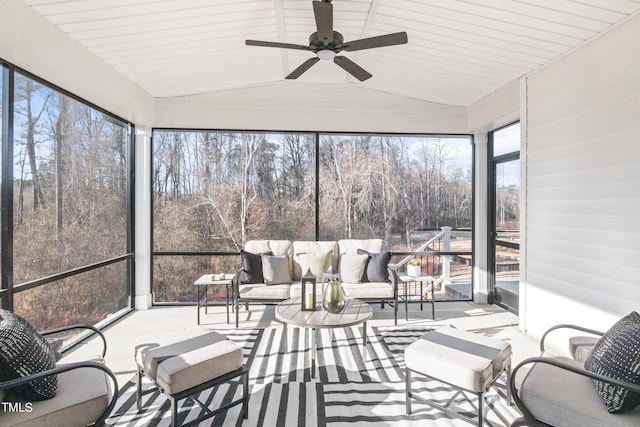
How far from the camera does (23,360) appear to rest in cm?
169

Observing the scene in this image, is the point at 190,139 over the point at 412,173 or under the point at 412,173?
over

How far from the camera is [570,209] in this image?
328 cm

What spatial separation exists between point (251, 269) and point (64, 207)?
2081mm

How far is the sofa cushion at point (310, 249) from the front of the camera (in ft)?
15.1

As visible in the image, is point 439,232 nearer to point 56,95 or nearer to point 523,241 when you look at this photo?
point 523,241

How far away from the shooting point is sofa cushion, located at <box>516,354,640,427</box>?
1.67 m

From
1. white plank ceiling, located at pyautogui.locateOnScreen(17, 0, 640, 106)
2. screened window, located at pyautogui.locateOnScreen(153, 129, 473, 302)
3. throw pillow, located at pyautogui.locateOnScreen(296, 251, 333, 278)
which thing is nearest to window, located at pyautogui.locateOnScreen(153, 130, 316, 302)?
screened window, located at pyautogui.locateOnScreen(153, 129, 473, 302)

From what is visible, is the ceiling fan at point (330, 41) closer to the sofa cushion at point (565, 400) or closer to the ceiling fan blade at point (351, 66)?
the ceiling fan blade at point (351, 66)

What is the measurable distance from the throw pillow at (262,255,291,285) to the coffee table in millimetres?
968

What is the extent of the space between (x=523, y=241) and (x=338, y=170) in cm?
255

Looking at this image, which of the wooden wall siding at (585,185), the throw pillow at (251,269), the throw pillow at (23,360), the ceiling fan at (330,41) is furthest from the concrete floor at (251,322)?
the ceiling fan at (330,41)

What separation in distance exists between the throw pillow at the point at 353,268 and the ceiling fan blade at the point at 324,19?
2670 mm

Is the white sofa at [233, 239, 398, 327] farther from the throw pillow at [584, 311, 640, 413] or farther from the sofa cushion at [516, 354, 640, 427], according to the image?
the throw pillow at [584, 311, 640, 413]

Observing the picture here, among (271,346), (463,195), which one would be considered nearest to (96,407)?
(271,346)
